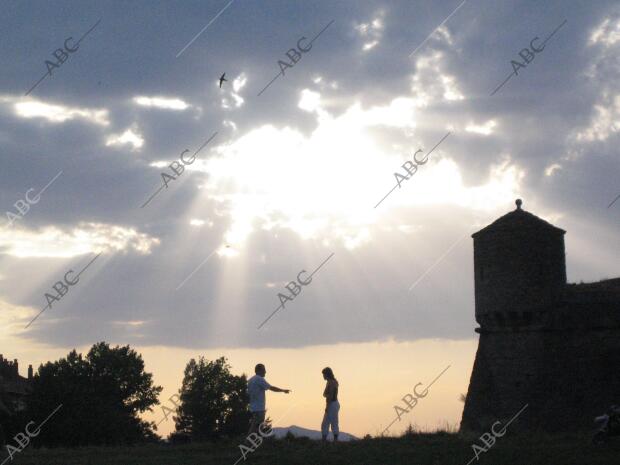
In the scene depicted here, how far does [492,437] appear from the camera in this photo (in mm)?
22844

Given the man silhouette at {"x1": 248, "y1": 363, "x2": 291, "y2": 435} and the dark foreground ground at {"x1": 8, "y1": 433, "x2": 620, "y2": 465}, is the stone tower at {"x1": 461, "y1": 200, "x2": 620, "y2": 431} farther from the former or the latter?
the man silhouette at {"x1": 248, "y1": 363, "x2": 291, "y2": 435}

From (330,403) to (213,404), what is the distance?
2739 inches

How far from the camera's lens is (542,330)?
39000 mm

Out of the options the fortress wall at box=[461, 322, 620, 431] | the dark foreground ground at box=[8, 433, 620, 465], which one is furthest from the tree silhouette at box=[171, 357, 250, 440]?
the dark foreground ground at box=[8, 433, 620, 465]

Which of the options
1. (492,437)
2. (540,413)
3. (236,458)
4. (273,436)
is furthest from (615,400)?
(236,458)

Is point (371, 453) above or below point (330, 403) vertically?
below

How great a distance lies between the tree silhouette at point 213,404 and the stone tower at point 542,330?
159ft

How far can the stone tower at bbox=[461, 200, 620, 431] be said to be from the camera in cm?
3831

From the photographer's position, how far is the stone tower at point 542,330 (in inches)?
1508

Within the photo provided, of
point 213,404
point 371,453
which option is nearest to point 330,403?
point 371,453

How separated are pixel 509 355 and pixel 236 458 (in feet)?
73.5

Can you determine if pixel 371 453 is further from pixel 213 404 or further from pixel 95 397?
pixel 213 404

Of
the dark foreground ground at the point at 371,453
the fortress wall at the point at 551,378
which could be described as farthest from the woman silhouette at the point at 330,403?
the fortress wall at the point at 551,378

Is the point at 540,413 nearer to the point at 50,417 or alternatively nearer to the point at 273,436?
the point at 273,436
